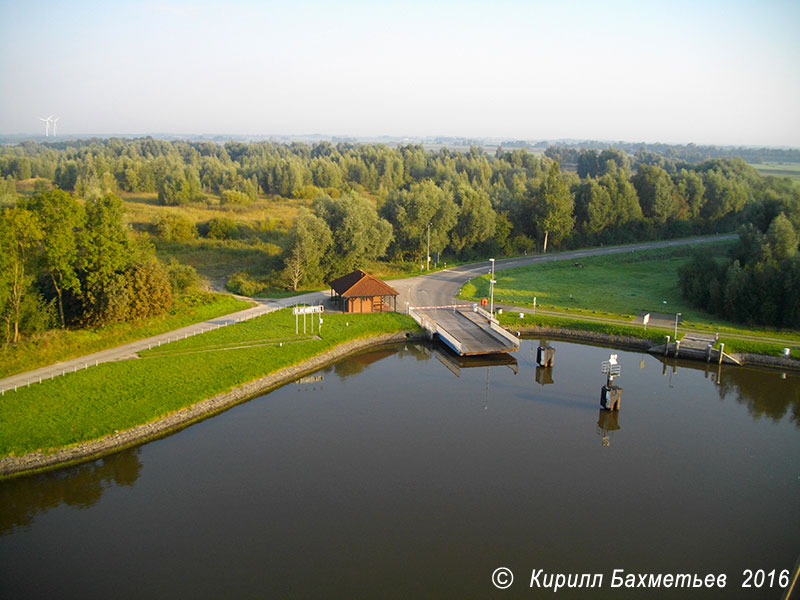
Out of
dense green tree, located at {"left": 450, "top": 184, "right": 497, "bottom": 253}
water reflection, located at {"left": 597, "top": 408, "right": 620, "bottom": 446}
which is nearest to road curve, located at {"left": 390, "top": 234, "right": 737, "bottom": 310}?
dense green tree, located at {"left": 450, "top": 184, "right": 497, "bottom": 253}

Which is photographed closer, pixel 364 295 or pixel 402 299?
pixel 364 295

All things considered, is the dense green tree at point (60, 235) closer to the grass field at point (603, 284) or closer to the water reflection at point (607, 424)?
the grass field at point (603, 284)

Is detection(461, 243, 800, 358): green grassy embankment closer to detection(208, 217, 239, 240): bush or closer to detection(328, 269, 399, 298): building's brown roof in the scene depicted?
detection(328, 269, 399, 298): building's brown roof

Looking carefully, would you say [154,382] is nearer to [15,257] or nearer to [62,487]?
[62,487]

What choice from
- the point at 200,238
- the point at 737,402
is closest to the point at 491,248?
the point at 200,238

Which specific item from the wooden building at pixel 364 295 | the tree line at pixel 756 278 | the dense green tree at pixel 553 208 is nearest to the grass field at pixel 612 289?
the tree line at pixel 756 278

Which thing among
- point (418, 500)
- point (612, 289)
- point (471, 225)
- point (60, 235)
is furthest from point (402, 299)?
point (418, 500)
